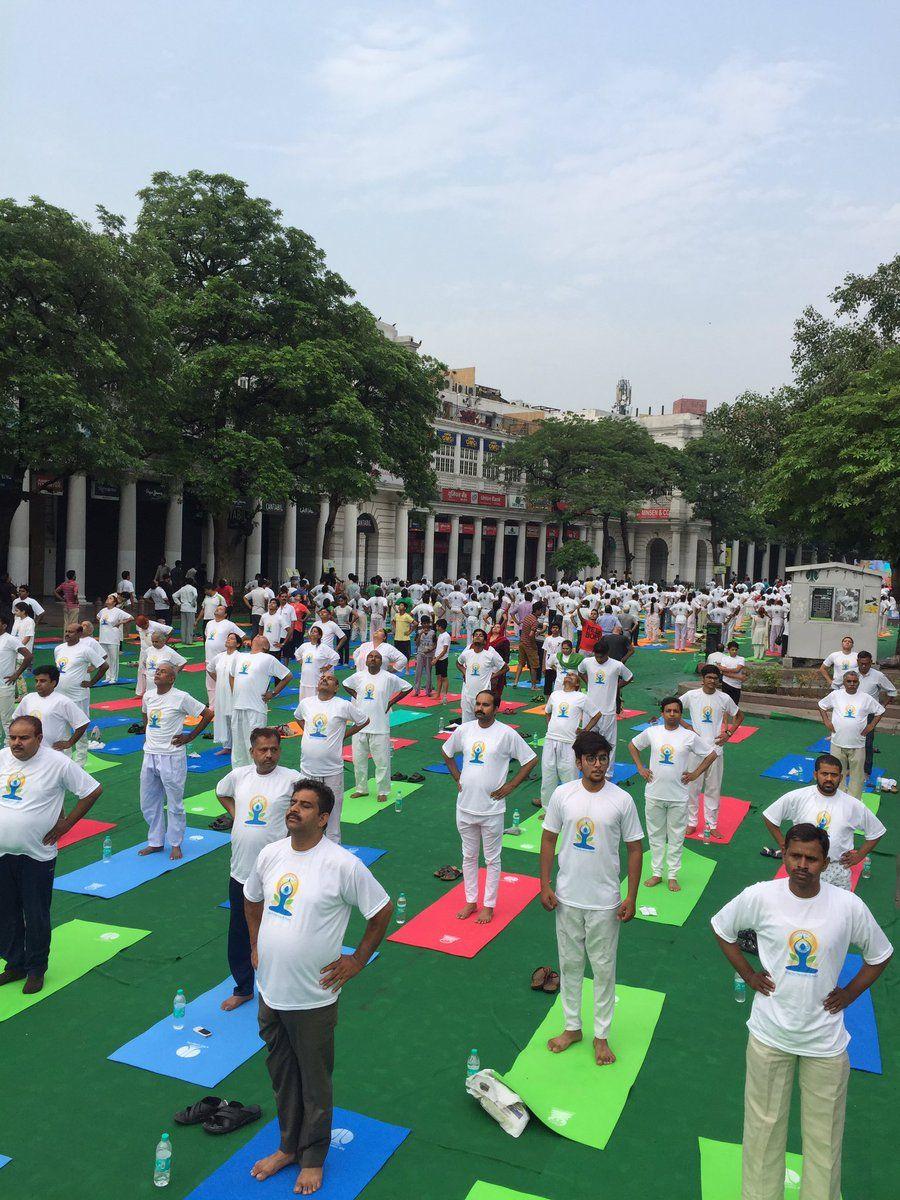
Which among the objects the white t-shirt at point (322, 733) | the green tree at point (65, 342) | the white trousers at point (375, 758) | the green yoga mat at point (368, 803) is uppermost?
the green tree at point (65, 342)

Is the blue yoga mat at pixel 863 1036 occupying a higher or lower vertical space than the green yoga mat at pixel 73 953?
higher

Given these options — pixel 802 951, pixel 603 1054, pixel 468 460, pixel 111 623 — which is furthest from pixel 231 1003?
pixel 468 460

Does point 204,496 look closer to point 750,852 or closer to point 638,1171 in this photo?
point 750,852

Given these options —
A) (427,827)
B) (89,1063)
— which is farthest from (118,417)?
(89,1063)

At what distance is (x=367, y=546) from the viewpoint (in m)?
54.2

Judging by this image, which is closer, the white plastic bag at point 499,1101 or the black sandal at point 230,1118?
the black sandal at point 230,1118

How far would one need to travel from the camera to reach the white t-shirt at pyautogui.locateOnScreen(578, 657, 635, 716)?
11289 mm

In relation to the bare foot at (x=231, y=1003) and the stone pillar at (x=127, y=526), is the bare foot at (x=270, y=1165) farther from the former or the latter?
the stone pillar at (x=127, y=526)

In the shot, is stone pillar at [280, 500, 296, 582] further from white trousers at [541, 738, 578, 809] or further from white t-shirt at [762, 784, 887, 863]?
white t-shirt at [762, 784, 887, 863]

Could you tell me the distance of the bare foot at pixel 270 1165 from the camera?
4.46 meters

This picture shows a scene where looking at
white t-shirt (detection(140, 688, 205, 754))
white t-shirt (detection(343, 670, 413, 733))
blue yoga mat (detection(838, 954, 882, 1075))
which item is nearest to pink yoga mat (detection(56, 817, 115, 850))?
white t-shirt (detection(140, 688, 205, 754))

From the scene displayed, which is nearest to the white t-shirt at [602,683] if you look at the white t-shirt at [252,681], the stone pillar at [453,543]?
the white t-shirt at [252,681]

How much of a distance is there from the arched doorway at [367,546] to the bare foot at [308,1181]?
1922 inches

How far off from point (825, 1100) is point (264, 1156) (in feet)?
9.33
